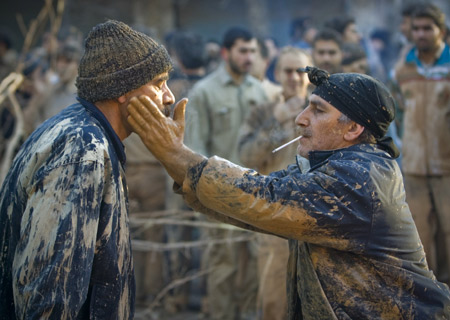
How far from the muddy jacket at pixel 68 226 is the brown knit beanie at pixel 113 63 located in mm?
112

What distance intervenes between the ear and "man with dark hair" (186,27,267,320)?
2.80 m

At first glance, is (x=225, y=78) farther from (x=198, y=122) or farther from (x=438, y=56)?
(x=438, y=56)

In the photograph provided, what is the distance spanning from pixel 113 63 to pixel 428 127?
4029 mm

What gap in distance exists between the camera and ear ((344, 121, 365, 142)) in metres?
2.74

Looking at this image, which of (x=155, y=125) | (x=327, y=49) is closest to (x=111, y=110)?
(x=155, y=125)

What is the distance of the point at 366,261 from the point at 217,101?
3687 mm

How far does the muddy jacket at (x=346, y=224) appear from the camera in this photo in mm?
2480

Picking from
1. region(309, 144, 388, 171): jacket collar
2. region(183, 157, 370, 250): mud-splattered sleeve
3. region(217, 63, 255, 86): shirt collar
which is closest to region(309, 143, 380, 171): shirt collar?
region(309, 144, 388, 171): jacket collar

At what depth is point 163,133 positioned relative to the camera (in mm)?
2592

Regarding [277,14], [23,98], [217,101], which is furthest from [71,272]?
[277,14]

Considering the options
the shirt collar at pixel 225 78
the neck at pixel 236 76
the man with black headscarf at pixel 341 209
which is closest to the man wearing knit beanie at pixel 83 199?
the man with black headscarf at pixel 341 209

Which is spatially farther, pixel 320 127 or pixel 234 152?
pixel 234 152

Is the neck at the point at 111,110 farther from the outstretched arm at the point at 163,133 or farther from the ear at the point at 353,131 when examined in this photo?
the ear at the point at 353,131

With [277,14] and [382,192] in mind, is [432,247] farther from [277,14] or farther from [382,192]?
[277,14]
